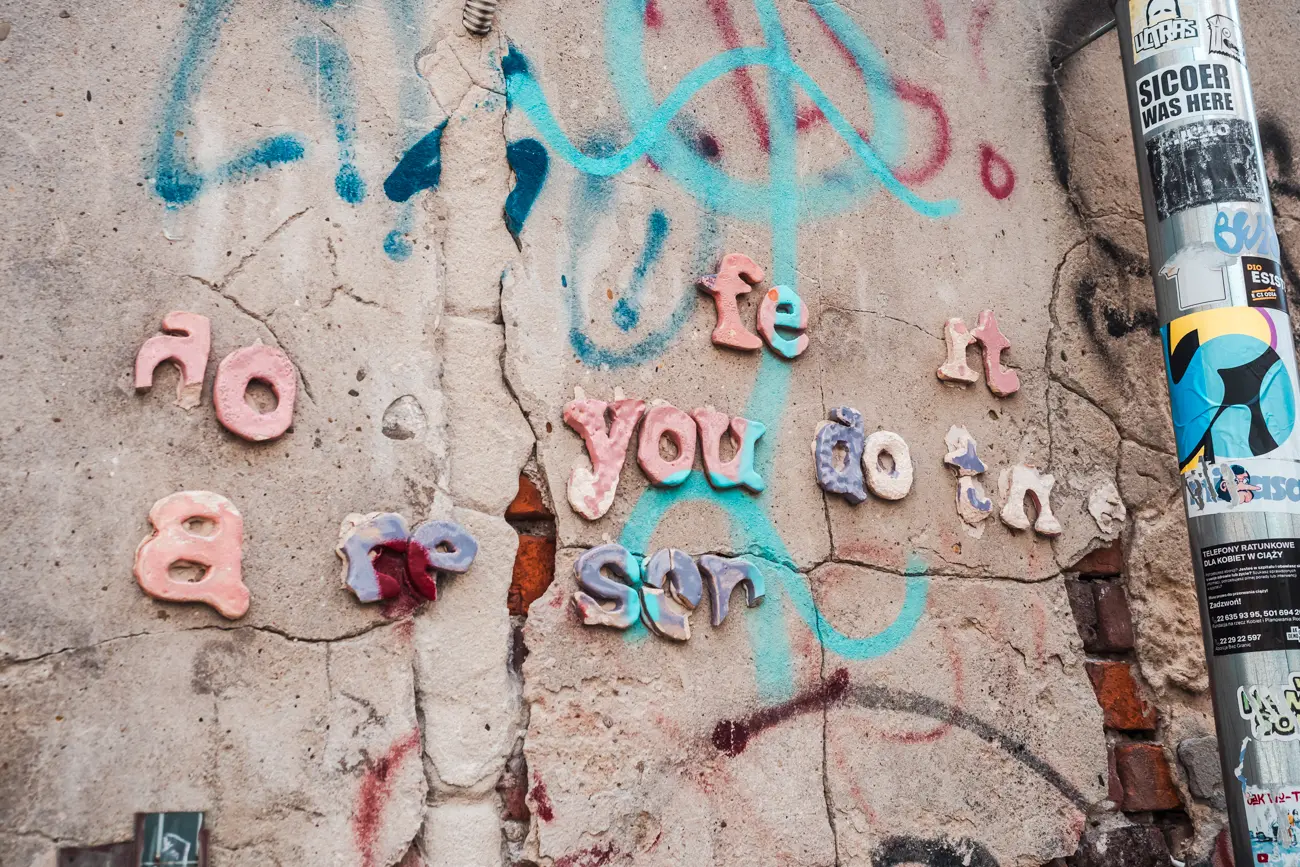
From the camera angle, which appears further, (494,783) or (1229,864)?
(1229,864)

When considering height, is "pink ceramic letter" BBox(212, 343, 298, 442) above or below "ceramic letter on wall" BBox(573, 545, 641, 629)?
above

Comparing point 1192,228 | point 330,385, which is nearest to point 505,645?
point 330,385

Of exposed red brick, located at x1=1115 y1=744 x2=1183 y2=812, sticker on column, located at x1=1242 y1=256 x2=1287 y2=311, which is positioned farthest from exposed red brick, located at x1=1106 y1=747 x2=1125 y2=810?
sticker on column, located at x1=1242 y1=256 x2=1287 y2=311

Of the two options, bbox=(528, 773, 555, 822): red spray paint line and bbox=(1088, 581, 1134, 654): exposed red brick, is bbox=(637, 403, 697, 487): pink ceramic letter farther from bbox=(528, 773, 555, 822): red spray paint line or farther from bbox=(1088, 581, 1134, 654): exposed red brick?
bbox=(1088, 581, 1134, 654): exposed red brick

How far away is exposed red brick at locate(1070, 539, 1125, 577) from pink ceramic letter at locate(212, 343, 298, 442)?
1.47 metres

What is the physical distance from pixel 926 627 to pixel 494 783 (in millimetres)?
792

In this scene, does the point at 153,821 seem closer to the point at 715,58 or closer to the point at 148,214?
the point at 148,214

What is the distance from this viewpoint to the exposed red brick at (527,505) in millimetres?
1718

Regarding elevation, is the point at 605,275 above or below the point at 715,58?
below

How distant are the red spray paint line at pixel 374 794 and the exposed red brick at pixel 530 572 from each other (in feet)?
0.80

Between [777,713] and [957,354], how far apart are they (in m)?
0.76

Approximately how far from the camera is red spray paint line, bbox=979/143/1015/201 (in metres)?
2.29

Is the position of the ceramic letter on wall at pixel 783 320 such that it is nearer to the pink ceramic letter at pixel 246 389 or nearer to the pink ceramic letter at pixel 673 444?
the pink ceramic letter at pixel 673 444

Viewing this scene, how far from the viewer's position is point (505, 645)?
1.65 meters
